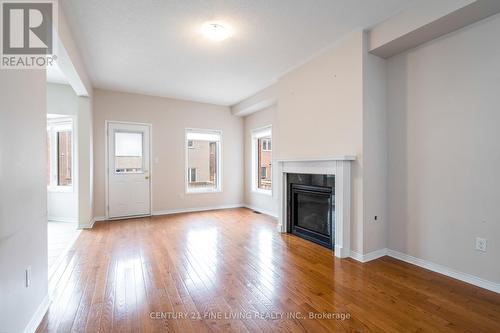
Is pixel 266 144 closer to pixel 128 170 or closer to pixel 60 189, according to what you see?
pixel 128 170

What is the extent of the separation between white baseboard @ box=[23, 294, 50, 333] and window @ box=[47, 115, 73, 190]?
397 centimetres

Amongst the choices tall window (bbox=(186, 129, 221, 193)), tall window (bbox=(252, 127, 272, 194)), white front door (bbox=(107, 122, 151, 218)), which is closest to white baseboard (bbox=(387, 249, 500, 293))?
tall window (bbox=(252, 127, 272, 194))

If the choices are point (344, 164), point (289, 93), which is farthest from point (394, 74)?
point (289, 93)

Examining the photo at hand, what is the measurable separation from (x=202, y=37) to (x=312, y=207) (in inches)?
112

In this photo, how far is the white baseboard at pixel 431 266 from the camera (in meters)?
2.29

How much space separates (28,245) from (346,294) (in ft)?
8.42

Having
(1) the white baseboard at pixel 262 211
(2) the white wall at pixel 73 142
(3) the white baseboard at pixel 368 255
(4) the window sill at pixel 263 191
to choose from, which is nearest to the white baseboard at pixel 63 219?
(2) the white wall at pixel 73 142

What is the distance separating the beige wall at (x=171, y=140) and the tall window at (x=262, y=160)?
0.52 meters

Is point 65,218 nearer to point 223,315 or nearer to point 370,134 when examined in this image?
point 223,315

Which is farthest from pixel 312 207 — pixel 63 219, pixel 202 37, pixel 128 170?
pixel 63 219

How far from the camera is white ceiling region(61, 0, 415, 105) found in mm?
2480

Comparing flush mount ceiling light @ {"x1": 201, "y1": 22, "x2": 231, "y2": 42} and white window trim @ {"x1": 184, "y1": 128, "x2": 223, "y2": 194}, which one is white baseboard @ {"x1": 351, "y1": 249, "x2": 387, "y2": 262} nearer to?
flush mount ceiling light @ {"x1": 201, "y1": 22, "x2": 231, "y2": 42}

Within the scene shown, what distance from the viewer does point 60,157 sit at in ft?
17.4

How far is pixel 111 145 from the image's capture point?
5.23m
